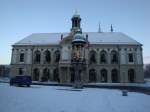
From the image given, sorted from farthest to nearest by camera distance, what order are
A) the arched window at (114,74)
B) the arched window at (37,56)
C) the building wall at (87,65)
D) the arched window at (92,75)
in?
the arched window at (37,56), the arched window at (92,75), the arched window at (114,74), the building wall at (87,65)

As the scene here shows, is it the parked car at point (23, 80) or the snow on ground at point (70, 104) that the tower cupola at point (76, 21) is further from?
the snow on ground at point (70, 104)

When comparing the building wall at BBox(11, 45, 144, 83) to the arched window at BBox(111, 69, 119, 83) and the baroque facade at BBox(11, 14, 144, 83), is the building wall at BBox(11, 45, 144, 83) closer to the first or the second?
the baroque facade at BBox(11, 14, 144, 83)

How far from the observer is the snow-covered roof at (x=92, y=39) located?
2222 inches

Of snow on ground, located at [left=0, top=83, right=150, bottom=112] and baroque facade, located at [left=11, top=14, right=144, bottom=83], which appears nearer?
snow on ground, located at [left=0, top=83, right=150, bottom=112]

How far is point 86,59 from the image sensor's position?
54500mm

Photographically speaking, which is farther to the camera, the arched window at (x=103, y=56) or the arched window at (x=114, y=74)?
the arched window at (x=103, y=56)

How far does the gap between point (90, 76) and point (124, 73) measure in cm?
945

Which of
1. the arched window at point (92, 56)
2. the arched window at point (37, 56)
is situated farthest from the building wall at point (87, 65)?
the arched window at point (92, 56)

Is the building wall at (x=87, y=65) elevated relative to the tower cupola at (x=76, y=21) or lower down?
lower down

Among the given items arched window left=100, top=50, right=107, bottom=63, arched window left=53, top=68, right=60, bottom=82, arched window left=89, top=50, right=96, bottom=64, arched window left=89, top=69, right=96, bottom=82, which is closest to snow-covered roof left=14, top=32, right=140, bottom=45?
arched window left=89, top=50, right=96, bottom=64

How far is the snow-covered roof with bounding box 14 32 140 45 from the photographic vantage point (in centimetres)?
5643

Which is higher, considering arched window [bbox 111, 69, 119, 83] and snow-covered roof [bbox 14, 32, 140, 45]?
snow-covered roof [bbox 14, 32, 140, 45]

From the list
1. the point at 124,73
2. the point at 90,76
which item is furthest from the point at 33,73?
the point at 124,73

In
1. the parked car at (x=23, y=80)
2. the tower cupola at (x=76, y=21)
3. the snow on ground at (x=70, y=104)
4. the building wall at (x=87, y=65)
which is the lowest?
the snow on ground at (x=70, y=104)
